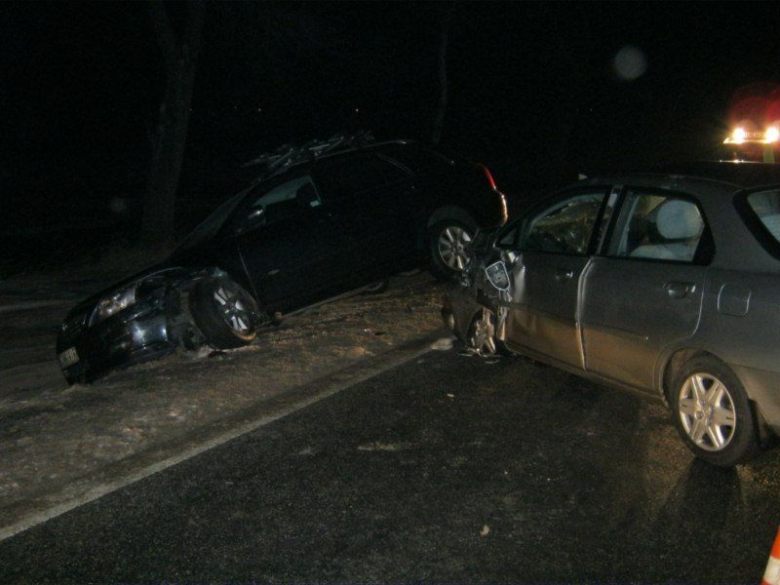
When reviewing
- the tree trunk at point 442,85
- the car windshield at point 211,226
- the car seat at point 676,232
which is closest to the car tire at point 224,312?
the car windshield at point 211,226

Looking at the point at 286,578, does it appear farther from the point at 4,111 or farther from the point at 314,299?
the point at 4,111

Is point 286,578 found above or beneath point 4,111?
beneath

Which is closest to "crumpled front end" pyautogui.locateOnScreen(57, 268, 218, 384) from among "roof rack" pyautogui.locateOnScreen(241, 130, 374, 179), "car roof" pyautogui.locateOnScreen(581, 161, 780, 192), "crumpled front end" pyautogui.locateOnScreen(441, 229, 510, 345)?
"roof rack" pyautogui.locateOnScreen(241, 130, 374, 179)

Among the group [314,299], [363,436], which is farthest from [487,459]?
[314,299]

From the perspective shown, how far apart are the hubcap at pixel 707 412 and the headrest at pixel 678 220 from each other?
865 mm

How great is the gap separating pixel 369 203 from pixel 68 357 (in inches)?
130

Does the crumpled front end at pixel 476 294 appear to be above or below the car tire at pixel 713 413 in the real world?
above

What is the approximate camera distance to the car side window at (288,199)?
867 centimetres

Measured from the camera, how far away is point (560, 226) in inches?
253

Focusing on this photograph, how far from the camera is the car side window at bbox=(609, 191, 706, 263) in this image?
5027mm

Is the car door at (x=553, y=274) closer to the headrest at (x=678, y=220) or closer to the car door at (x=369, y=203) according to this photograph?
the headrest at (x=678, y=220)

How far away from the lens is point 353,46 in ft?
89.8

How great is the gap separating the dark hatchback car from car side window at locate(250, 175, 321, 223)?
0.01m

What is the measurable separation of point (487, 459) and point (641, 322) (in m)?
1.21
